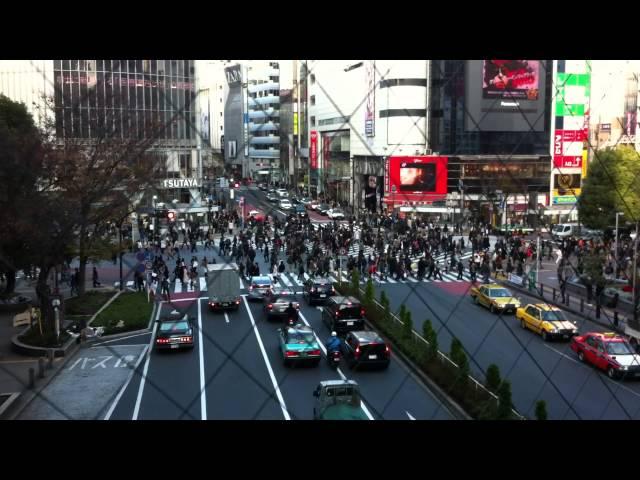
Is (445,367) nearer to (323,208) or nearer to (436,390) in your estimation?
(436,390)

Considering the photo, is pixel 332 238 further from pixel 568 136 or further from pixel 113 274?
pixel 568 136

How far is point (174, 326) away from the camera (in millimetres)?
3842

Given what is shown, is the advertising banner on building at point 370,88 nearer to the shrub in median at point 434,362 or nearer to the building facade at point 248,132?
the building facade at point 248,132

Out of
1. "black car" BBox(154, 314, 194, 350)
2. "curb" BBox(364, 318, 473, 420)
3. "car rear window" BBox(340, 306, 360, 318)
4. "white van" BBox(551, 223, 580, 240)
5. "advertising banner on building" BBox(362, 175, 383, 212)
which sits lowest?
"curb" BBox(364, 318, 473, 420)

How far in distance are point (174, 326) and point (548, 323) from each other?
2.24 meters

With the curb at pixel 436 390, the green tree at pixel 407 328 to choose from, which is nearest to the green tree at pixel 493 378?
the curb at pixel 436 390

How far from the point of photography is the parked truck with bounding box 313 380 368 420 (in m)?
2.38

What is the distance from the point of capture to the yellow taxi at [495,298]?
15.4 feet

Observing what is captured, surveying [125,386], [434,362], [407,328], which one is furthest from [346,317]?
[125,386]

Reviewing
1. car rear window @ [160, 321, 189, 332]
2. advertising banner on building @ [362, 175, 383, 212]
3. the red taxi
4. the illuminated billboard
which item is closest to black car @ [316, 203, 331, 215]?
advertising banner on building @ [362, 175, 383, 212]

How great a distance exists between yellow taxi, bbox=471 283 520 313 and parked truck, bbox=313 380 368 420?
2390mm

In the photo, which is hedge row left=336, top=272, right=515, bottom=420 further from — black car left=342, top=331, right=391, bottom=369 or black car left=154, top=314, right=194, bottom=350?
black car left=154, top=314, right=194, bottom=350

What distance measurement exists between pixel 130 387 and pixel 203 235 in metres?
4.04
